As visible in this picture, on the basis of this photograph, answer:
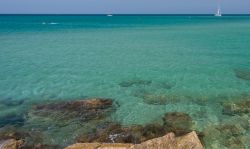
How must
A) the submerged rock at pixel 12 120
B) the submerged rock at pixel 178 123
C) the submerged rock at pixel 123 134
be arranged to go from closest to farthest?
the submerged rock at pixel 123 134 → the submerged rock at pixel 178 123 → the submerged rock at pixel 12 120

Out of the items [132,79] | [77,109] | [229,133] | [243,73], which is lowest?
[243,73]

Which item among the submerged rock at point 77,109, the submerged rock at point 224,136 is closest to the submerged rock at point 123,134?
the submerged rock at point 77,109

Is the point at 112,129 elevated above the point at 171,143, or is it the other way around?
the point at 171,143

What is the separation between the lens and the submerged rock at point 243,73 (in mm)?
21058

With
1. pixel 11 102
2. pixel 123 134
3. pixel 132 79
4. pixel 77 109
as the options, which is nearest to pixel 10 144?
pixel 123 134

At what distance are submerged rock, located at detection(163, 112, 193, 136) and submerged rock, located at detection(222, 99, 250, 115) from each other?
216 cm

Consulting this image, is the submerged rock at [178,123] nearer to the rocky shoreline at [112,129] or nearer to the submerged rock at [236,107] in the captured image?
the rocky shoreline at [112,129]

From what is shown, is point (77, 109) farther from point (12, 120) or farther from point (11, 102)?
point (11, 102)

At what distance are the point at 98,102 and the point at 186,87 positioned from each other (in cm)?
583

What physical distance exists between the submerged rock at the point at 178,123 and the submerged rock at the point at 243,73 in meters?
8.45

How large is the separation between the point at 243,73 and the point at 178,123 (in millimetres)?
10888

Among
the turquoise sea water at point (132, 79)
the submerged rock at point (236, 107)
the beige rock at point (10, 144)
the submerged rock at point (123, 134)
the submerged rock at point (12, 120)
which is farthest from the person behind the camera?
the turquoise sea water at point (132, 79)

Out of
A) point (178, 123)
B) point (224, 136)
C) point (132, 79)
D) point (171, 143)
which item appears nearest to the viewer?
point (171, 143)

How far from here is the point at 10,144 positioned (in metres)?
A: 11.1
